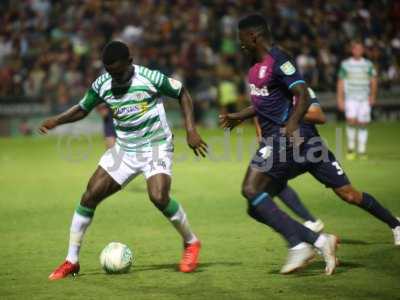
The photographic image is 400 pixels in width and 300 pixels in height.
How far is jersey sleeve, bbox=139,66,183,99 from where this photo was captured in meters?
8.29

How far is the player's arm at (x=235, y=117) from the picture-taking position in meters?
8.73

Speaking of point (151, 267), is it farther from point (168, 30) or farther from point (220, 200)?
point (168, 30)

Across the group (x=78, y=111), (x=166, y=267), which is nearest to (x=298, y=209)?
(x=166, y=267)

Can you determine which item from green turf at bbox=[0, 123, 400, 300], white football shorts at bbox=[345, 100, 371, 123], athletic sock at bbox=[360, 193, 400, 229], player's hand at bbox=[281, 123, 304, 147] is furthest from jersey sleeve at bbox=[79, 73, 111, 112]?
white football shorts at bbox=[345, 100, 371, 123]

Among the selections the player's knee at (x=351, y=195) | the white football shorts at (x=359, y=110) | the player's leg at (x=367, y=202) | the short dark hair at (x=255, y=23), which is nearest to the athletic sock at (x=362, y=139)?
the white football shorts at (x=359, y=110)

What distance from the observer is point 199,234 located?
34.0ft

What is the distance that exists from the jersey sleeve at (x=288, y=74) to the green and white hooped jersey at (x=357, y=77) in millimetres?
10465

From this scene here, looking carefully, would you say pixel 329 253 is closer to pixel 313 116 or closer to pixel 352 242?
pixel 313 116

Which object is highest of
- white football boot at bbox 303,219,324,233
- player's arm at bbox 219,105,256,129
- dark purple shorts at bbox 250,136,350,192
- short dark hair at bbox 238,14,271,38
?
short dark hair at bbox 238,14,271,38

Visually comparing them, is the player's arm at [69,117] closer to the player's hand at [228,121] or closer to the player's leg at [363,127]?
the player's hand at [228,121]

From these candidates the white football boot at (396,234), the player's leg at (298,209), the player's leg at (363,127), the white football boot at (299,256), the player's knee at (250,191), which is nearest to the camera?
the white football boot at (299,256)

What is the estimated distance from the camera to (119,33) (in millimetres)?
26078

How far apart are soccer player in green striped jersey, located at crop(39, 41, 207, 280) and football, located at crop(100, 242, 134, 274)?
0.92 ft

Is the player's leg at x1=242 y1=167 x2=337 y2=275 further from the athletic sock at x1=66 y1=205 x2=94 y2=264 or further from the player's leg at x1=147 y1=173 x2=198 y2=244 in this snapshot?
the athletic sock at x1=66 y1=205 x2=94 y2=264
